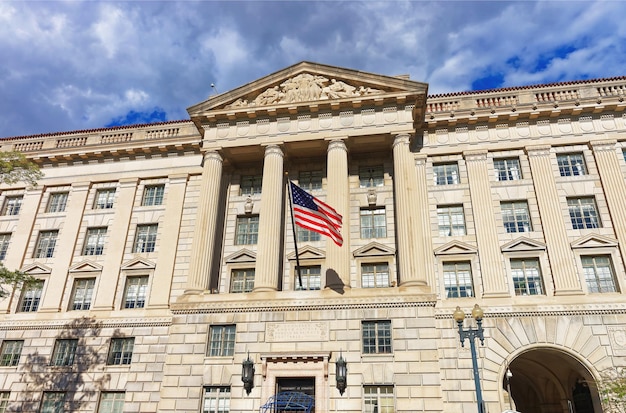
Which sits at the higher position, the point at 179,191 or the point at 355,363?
the point at 179,191

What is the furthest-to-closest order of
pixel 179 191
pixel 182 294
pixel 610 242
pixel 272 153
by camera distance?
pixel 179 191 → pixel 272 153 → pixel 182 294 → pixel 610 242

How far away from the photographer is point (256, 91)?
30891mm

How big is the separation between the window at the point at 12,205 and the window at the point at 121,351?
13.2m

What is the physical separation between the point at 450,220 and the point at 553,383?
11.9 m

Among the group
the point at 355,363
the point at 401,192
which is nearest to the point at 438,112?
the point at 401,192

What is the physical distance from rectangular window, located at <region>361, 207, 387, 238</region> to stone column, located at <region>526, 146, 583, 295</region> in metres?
8.61

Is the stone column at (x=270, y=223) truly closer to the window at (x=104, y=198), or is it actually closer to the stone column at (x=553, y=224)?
the window at (x=104, y=198)

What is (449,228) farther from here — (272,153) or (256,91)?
(256,91)

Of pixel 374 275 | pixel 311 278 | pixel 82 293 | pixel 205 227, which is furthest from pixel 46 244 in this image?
pixel 374 275

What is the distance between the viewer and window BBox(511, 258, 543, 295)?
25500mm

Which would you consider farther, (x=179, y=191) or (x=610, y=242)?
(x=179, y=191)

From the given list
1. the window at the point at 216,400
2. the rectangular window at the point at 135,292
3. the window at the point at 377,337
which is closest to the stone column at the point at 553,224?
the window at the point at 377,337

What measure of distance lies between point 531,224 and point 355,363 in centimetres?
1247

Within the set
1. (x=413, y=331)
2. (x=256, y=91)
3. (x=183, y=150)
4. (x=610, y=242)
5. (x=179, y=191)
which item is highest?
(x=256, y=91)
